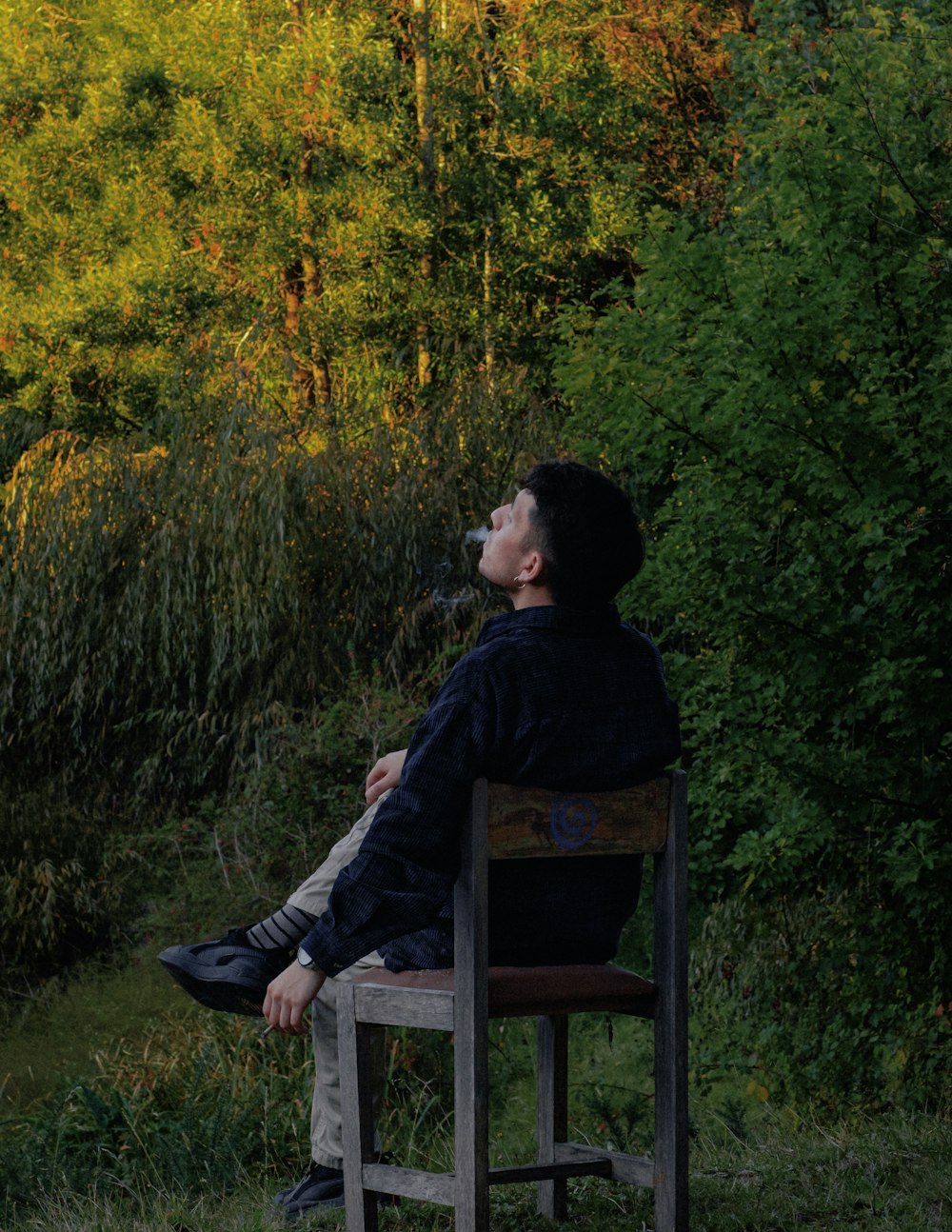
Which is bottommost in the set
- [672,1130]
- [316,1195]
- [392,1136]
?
[392,1136]

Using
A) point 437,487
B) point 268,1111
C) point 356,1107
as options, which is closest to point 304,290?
point 437,487

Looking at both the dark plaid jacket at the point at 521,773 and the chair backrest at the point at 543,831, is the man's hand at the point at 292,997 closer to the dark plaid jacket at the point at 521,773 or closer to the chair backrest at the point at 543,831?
the dark plaid jacket at the point at 521,773

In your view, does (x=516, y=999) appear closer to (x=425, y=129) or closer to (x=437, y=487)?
(x=437, y=487)

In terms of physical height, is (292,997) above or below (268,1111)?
above

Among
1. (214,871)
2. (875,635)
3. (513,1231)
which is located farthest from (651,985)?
(214,871)

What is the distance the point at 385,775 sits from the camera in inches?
117

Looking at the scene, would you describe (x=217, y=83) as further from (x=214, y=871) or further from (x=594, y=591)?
(x=594, y=591)

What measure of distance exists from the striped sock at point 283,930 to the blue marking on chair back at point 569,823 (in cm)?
62

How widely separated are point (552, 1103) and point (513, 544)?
1.25 metres

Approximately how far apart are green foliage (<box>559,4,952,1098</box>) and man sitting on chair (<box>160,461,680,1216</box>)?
2159 mm

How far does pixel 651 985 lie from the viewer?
2877 mm

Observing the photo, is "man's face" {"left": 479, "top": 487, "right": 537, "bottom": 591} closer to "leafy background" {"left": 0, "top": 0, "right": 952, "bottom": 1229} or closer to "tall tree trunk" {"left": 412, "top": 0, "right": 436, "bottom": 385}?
"leafy background" {"left": 0, "top": 0, "right": 952, "bottom": 1229}

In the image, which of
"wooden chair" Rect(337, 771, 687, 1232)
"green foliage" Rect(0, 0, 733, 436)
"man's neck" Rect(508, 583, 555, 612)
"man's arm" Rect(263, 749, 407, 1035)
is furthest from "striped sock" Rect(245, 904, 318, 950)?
"green foliage" Rect(0, 0, 733, 436)

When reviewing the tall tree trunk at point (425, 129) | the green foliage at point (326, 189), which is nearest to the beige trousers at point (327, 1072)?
the green foliage at point (326, 189)
